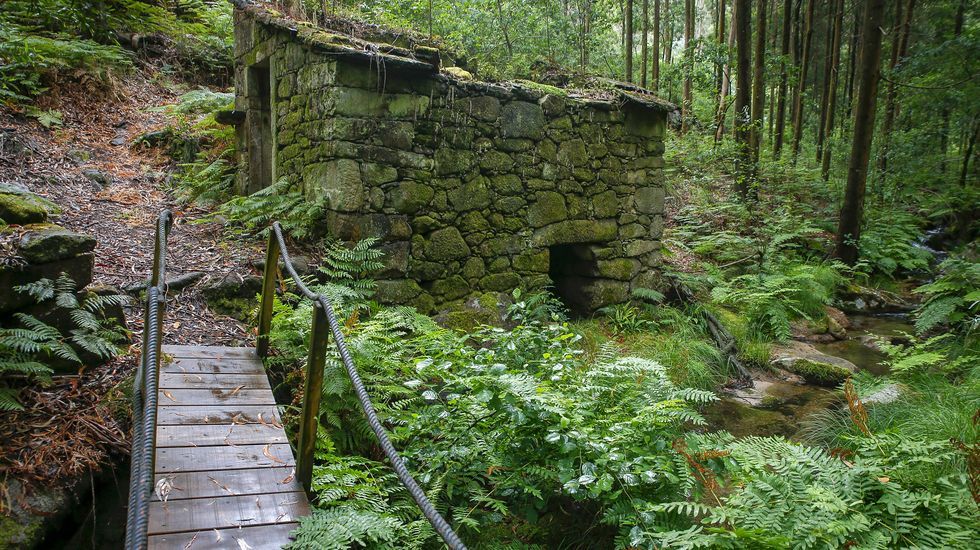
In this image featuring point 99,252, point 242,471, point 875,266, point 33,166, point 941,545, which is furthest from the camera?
point 875,266

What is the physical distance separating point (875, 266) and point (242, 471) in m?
12.3

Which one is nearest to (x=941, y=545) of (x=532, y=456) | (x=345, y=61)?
(x=532, y=456)

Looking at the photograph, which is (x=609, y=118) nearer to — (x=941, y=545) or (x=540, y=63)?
(x=540, y=63)

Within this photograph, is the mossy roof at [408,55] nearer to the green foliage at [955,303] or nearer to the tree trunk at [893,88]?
the green foliage at [955,303]

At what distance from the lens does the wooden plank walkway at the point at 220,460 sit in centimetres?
241

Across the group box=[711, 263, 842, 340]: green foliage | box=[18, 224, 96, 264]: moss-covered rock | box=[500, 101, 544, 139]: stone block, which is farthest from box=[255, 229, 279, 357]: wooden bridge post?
box=[711, 263, 842, 340]: green foliage

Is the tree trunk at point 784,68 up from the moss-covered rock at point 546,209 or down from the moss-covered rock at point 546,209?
up

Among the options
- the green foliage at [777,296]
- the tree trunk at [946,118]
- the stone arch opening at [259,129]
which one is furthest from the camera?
the tree trunk at [946,118]

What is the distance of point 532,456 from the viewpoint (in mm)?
3227

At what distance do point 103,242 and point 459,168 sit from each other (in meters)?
3.56

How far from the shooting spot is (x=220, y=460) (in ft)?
9.45

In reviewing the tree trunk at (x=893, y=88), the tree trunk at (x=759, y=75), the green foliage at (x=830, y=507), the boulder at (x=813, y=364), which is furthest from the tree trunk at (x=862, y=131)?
the green foliage at (x=830, y=507)

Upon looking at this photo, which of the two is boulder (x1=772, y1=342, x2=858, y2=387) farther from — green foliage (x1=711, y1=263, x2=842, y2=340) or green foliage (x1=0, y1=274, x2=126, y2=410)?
green foliage (x1=0, y1=274, x2=126, y2=410)

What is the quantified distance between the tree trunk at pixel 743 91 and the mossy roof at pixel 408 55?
15.7 feet
